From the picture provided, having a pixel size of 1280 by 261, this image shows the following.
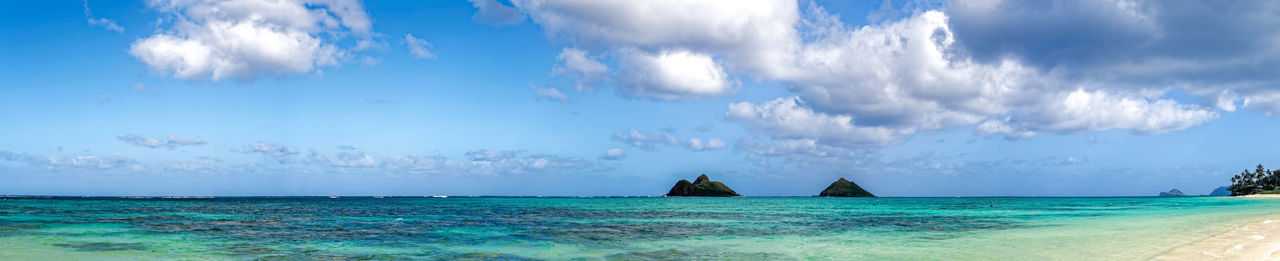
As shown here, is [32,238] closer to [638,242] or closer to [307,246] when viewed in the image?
[307,246]

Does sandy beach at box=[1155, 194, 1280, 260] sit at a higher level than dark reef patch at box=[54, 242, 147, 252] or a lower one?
higher

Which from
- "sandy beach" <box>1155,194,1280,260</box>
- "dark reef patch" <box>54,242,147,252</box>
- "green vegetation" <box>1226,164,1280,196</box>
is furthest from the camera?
"green vegetation" <box>1226,164,1280,196</box>

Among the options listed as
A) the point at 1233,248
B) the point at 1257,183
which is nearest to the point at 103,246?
the point at 1233,248

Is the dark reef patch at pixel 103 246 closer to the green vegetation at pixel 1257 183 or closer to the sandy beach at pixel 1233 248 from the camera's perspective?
the sandy beach at pixel 1233 248

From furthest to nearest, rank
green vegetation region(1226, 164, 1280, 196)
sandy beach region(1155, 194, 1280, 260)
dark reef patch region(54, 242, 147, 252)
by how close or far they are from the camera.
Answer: green vegetation region(1226, 164, 1280, 196) → dark reef patch region(54, 242, 147, 252) → sandy beach region(1155, 194, 1280, 260)

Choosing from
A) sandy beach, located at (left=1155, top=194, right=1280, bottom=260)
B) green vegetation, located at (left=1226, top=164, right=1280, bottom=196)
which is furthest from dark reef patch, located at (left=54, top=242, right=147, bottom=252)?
green vegetation, located at (left=1226, top=164, right=1280, bottom=196)

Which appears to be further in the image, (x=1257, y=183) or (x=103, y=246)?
(x=1257, y=183)

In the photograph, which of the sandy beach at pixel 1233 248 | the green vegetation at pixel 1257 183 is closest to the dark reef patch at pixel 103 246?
the sandy beach at pixel 1233 248

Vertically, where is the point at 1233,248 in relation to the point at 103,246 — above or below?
above

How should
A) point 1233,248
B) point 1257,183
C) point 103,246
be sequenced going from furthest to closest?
point 1257,183 → point 103,246 → point 1233,248

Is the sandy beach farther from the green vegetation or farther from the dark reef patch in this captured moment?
the green vegetation

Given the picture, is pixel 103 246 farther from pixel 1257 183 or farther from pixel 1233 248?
pixel 1257 183

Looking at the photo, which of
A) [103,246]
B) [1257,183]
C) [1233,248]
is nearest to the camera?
[1233,248]

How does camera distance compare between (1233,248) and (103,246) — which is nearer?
(1233,248)
